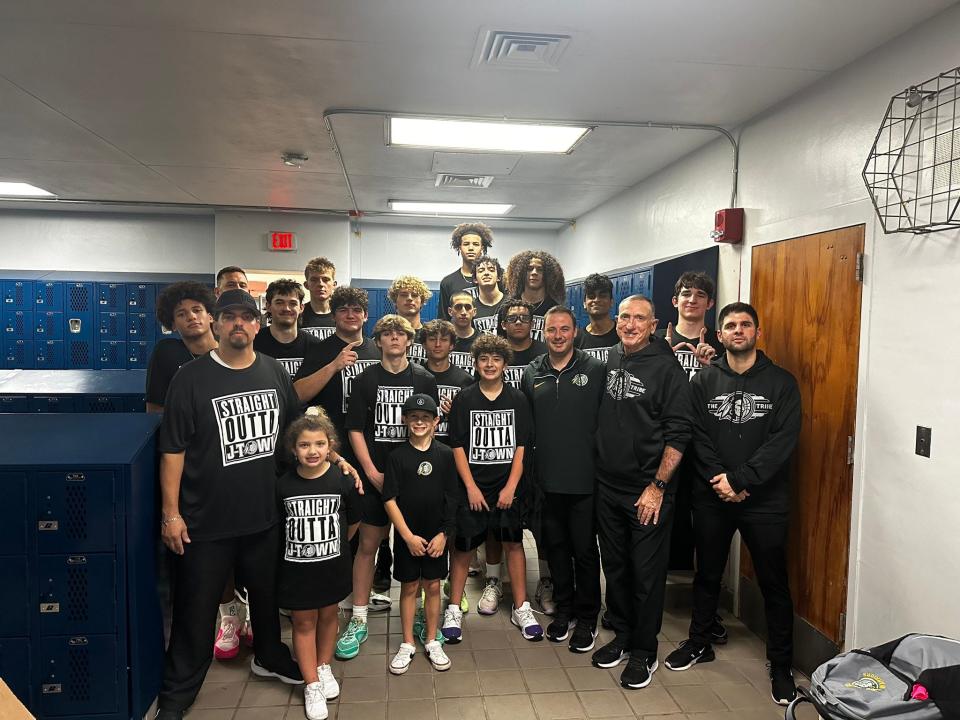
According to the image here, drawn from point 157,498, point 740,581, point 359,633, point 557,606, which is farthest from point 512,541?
point 157,498

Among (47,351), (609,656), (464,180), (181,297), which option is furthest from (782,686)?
(47,351)

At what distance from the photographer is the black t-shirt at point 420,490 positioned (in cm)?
266

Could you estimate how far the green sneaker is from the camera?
284 centimetres

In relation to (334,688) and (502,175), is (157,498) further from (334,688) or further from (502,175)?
(502,175)

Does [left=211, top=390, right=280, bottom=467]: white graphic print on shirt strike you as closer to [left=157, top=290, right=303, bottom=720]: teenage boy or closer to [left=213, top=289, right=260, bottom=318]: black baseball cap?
[left=157, top=290, right=303, bottom=720]: teenage boy

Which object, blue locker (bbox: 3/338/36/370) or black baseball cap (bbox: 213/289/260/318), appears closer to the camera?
black baseball cap (bbox: 213/289/260/318)

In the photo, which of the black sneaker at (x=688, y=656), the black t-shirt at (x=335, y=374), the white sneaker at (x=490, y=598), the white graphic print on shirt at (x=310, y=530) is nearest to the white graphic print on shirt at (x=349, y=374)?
the black t-shirt at (x=335, y=374)

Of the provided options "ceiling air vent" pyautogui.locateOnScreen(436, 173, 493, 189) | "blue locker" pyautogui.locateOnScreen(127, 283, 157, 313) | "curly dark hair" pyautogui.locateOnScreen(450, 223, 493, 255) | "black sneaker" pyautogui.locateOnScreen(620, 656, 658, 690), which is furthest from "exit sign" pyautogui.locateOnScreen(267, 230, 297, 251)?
"black sneaker" pyautogui.locateOnScreen(620, 656, 658, 690)

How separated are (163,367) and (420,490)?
1292 mm

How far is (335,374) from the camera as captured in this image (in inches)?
121

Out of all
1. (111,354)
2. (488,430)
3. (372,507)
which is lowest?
(372,507)

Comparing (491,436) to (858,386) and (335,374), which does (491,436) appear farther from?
(858,386)

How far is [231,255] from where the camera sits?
272 inches

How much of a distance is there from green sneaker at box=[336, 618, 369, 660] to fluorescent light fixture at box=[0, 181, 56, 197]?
17.1 feet
